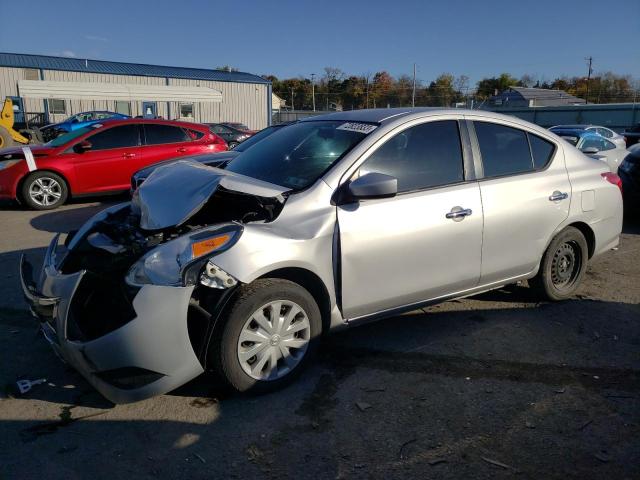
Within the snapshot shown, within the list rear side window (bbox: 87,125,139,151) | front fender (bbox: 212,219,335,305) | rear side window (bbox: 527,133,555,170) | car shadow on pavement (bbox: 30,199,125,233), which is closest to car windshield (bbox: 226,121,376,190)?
front fender (bbox: 212,219,335,305)

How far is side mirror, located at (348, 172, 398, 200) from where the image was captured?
10.5 ft

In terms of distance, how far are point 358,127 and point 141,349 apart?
2153 millimetres

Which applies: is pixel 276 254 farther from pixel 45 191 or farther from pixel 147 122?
pixel 147 122

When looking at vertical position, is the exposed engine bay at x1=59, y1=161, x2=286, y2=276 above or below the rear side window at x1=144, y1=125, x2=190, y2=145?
below

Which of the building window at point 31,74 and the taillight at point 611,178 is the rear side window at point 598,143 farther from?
the building window at point 31,74

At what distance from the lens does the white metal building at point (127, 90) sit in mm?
32031

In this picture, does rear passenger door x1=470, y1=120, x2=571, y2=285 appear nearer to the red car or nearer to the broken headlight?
the broken headlight

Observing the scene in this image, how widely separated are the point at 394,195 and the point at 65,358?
7.36 ft

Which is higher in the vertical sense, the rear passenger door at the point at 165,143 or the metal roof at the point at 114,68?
the metal roof at the point at 114,68

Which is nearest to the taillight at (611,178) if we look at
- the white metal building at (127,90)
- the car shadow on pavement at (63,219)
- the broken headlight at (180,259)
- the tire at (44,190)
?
the broken headlight at (180,259)

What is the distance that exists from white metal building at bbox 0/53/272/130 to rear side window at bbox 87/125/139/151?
81.8 feet

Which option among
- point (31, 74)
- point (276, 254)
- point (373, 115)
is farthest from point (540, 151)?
point (31, 74)

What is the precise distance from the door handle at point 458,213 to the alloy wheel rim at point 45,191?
7.80 metres

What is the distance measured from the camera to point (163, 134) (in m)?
9.98
